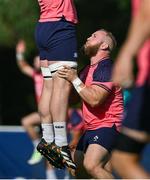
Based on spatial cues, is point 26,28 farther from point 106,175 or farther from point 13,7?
point 106,175

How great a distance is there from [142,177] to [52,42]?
1939 millimetres

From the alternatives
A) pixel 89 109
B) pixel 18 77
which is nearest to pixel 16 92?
pixel 18 77

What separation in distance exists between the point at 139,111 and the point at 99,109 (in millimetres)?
2300

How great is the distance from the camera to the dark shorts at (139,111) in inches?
200

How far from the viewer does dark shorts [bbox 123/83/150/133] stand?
16.7 ft

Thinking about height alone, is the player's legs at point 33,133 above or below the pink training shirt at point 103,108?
below

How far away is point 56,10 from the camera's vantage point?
6695 millimetres

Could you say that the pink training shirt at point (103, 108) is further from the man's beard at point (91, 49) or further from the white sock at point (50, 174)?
the white sock at point (50, 174)

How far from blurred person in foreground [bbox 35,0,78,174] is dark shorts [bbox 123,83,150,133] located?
5.38 ft

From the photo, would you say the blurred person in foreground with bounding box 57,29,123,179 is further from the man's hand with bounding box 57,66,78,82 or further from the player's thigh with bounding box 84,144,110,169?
the man's hand with bounding box 57,66,78,82

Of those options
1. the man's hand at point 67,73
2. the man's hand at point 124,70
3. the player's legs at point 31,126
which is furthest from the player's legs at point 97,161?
the player's legs at point 31,126

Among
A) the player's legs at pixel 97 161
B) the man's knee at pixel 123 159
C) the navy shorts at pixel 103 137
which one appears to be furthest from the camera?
the navy shorts at pixel 103 137

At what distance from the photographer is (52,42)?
6.71 m

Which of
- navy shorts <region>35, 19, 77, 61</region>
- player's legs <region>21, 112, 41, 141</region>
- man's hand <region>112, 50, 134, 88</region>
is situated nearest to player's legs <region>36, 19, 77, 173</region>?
navy shorts <region>35, 19, 77, 61</region>
